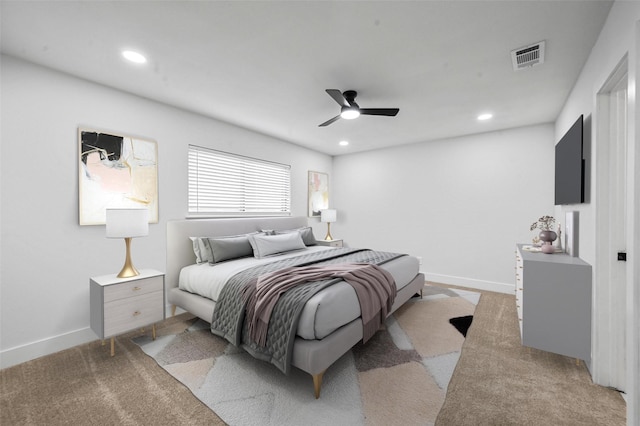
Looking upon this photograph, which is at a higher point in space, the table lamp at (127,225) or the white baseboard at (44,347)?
the table lamp at (127,225)

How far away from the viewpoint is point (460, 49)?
2188 mm

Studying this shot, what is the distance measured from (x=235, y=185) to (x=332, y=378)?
3051 millimetres

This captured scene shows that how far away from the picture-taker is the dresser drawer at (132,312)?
2.37 meters

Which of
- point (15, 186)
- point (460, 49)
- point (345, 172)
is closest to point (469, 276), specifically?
point (345, 172)

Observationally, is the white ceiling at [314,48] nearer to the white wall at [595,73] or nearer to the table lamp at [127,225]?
the white wall at [595,73]

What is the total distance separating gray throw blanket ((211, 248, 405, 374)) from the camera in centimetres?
196

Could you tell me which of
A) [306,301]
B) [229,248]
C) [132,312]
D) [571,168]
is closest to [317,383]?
[306,301]

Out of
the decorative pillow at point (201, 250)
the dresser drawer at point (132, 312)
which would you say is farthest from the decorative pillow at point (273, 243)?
the dresser drawer at point (132, 312)

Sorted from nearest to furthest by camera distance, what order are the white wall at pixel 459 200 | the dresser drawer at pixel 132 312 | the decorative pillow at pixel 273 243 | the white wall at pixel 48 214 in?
the white wall at pixel 48 214, the dresser drawer at pixel 132 312, the decorative pillow at pixel 273 243, the white wall at pixel 459 200

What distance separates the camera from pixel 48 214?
2.44 meters

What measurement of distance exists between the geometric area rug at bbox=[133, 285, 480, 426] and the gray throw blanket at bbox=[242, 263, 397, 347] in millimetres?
275

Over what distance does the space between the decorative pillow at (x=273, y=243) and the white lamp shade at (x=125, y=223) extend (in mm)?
1341

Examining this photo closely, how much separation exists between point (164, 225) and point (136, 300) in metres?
1.02

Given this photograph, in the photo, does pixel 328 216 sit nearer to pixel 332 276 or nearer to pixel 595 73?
pixel 332 276
